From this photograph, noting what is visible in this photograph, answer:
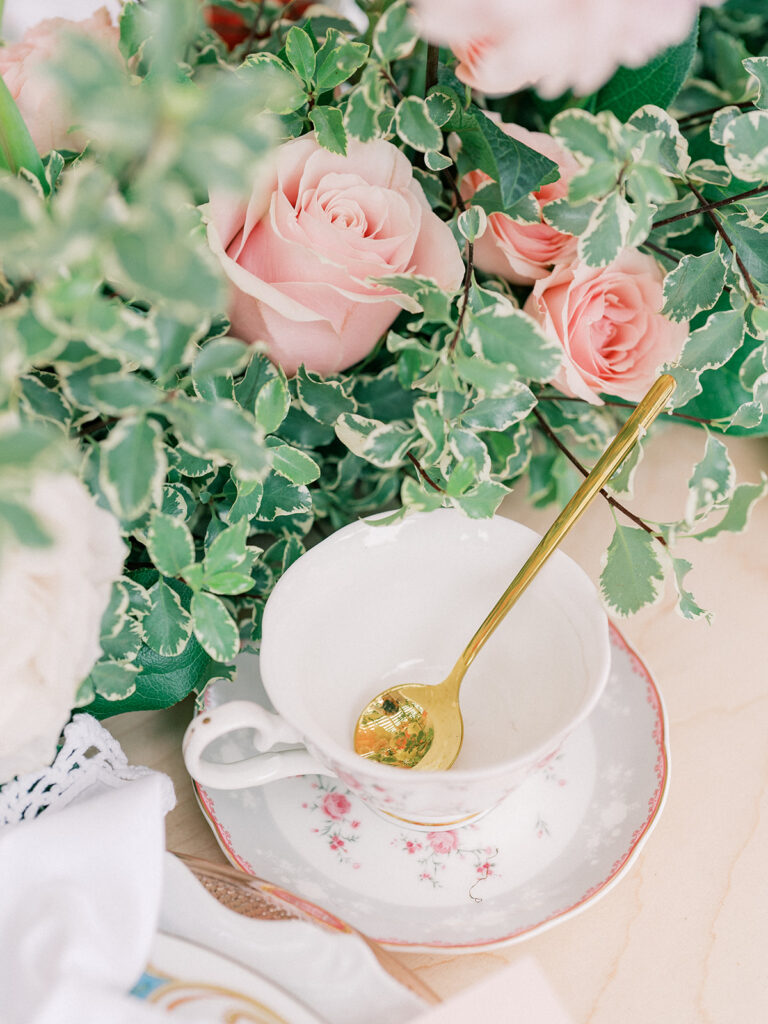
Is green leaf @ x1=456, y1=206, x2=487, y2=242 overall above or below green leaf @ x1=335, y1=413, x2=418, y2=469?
above

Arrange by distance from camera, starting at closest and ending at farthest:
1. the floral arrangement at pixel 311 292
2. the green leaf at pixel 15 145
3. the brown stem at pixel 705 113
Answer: the floral arrangement at pixel 311 292
the green leaf at pixel 15 145
the brown stem at pixel 705 113

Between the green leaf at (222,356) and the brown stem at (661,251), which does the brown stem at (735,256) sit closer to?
the brown stem at (661,251)

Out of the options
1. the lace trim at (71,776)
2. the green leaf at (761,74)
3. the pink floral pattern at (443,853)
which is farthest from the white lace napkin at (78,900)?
the green leaf at (761,74)

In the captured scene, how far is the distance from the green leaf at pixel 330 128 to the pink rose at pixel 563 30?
96 mm

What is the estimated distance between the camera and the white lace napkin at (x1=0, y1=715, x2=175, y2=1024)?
24 centimetres

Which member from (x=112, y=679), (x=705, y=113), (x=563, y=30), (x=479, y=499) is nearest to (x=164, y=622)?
(x=112, y=679)

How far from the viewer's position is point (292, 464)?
0.32 m

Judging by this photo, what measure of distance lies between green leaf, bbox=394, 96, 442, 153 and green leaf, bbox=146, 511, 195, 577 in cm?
16

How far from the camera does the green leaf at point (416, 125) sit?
310 millimetres

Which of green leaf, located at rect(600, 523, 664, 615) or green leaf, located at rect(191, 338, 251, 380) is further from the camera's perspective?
green leaf, located at rect(600, 523, 664, 615)

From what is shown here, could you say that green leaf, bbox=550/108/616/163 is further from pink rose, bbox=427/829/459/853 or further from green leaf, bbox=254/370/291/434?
pink rose, bbox=427/829/459/853

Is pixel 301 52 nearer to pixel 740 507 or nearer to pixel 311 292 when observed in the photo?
pixel 311 292

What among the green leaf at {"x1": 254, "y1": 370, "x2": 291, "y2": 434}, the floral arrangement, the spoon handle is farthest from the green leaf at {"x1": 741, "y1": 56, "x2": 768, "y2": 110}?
the green leaf at {"x1": 254, "y1": 370, "x2": 291, "y2": 434}

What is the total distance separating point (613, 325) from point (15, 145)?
24 cm
